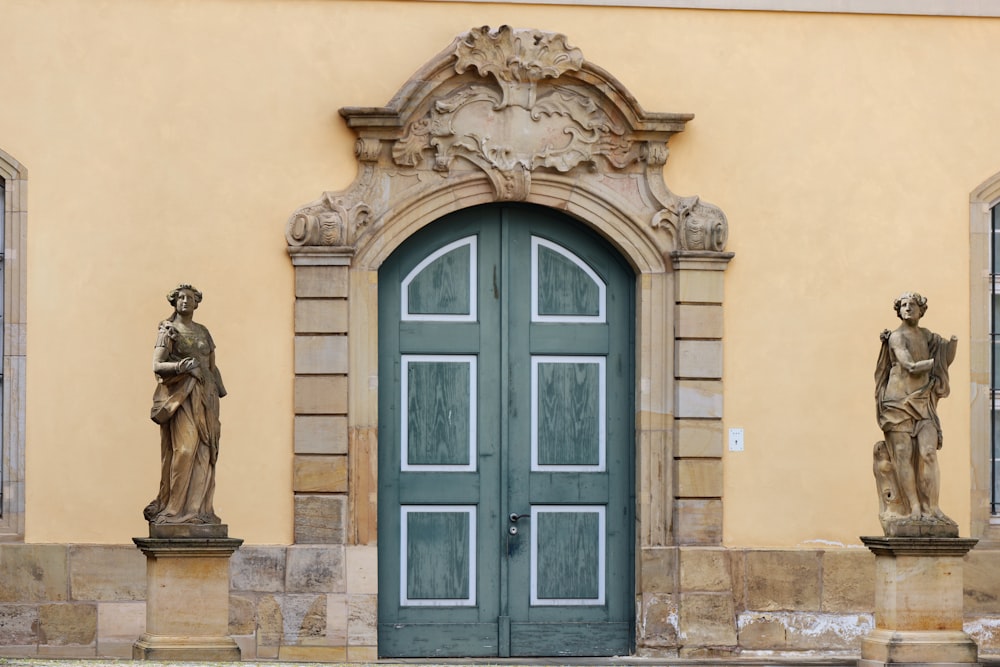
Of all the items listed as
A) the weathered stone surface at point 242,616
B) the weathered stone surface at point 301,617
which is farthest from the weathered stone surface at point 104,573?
the weathered stone surface at point 301,617

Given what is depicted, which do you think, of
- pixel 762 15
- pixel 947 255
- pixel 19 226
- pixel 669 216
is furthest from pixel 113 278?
pixel 947 255

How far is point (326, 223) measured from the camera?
Answer: 12516 millimetres

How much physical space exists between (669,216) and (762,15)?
4.77ft

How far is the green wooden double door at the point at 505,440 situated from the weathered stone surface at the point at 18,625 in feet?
7.03

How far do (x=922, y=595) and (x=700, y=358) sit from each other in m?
2.14

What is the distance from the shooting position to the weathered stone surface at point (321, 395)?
12555 millimetres

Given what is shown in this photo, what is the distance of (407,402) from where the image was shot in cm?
1285

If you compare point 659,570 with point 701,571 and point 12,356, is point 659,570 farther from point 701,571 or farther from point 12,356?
point 12,356

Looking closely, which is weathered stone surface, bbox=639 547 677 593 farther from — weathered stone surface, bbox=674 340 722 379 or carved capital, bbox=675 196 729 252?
carved capital, bbox=675 196 729 252

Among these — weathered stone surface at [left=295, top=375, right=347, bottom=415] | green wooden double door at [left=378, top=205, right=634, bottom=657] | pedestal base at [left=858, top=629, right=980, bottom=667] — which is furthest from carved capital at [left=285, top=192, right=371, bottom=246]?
pedestal base at [left=858, top=629, right=980, bottom=667]

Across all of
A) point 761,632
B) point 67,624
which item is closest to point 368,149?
point 67,624

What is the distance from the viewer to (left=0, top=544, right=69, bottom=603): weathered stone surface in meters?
12.4

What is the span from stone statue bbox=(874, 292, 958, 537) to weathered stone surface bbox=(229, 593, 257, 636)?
385 cm

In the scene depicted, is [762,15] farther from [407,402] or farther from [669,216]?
[407,402]
